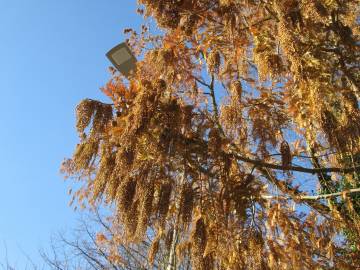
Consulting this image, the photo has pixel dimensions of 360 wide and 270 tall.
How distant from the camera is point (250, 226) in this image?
2.64 metres

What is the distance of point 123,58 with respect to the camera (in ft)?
12.5

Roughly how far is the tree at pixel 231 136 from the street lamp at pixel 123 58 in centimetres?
37

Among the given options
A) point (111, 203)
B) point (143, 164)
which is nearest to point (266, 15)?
point (143, 164)

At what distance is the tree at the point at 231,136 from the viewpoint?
8.36 ft

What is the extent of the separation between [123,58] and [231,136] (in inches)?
50.5

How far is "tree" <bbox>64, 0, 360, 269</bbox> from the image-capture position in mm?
2549

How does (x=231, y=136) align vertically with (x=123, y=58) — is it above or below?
below

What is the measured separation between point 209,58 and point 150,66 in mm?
482

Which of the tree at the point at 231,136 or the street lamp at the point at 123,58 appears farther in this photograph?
the street lamp at the point at 123,58

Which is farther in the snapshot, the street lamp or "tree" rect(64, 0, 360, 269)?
the street lamp

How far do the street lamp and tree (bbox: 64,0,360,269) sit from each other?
1.23 ft

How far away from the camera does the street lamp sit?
3775mm

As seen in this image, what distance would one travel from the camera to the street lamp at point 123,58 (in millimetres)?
3775

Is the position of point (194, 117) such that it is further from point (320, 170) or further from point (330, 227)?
point (330, 227)
